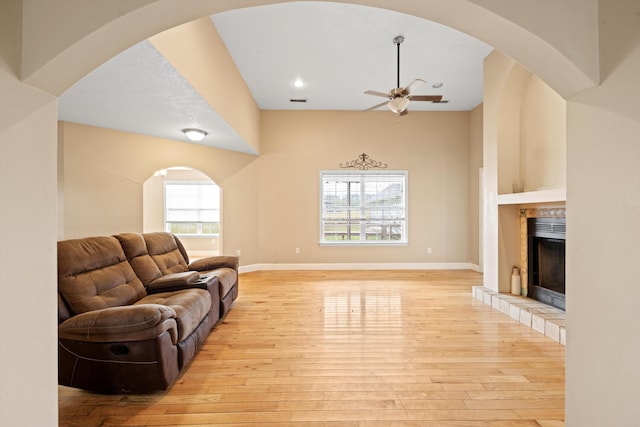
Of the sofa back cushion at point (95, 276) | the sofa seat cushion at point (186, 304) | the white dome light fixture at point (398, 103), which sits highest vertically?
the white dome light fixture at point (398, 103)

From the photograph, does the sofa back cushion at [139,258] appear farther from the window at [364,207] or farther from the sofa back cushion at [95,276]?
the window at [364,207]

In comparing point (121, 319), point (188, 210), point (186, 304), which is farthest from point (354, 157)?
point (188, 210)

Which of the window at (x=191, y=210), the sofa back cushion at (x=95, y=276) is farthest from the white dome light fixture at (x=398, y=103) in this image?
the window at (x=191, y=210)

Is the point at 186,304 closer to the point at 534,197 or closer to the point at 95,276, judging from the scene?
the point at 95,276

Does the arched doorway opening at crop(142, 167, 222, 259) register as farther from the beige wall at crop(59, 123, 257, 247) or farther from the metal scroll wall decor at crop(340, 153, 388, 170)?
the metal scroll wall decor at crop(340, 153, 388, 170)

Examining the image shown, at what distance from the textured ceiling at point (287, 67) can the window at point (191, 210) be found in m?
4.02

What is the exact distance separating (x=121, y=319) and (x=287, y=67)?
13.5 feet

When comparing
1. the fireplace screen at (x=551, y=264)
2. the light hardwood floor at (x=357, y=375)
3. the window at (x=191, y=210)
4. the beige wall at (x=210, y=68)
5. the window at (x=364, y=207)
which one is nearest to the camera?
the light hardwood floor at (x=357, y=375)

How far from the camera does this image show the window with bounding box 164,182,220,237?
921 centimetres

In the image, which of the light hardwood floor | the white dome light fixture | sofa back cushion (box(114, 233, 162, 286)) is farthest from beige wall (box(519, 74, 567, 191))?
sofa back cushion (box(114, 233, 162, 286))

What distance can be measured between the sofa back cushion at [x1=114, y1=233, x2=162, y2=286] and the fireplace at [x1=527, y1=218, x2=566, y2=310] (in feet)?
14.9

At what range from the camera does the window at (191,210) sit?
921 centimetres

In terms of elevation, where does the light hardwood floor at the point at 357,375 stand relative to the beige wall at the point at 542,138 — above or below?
below
